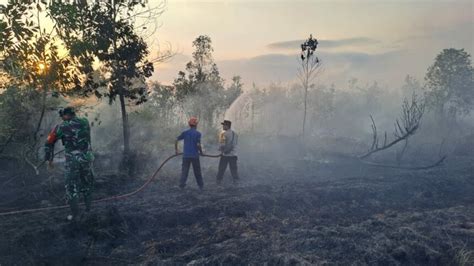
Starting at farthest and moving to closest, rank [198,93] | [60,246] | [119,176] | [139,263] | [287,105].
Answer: [287,105]
[198,93]
[119,176]
[60,246]
[139,263]

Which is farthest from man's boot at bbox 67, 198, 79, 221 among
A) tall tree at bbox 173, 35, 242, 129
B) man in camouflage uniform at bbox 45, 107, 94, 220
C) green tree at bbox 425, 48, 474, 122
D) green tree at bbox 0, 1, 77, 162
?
green tree at bbox 425, 48, 474, 122

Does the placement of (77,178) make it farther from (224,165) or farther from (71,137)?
(224,165)

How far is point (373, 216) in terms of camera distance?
9.03 m

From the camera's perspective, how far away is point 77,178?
25.2ft

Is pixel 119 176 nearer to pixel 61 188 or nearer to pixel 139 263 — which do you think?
pixel 61 188

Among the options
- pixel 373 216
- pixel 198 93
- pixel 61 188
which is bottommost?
pixel 373 216

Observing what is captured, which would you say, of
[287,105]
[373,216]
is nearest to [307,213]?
[373,216]

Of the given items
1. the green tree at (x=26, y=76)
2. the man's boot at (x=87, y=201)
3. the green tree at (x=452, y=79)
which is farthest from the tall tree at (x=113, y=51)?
the green tree at (x=452, y=79)

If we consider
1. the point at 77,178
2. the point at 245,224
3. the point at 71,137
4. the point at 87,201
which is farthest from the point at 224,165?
the point at 71,137

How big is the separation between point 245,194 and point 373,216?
3.27 meters

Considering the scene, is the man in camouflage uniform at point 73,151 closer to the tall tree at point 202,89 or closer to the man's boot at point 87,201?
the man's boot at point 87,201

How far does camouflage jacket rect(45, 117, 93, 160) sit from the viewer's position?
24.9 ft

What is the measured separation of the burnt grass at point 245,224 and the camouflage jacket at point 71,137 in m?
1.35

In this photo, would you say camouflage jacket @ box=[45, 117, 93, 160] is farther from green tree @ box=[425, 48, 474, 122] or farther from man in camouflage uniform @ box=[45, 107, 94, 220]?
green tree @ box=[425, 48, 474, 122]
